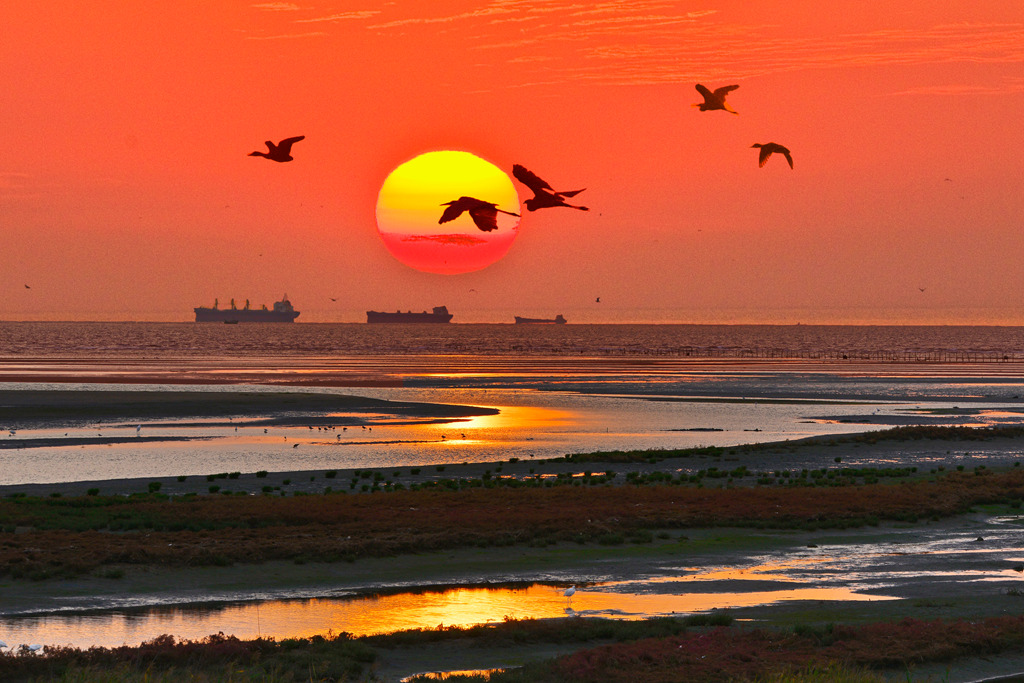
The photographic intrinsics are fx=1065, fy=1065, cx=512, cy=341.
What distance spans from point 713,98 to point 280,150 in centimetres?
801

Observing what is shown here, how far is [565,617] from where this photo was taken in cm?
1930

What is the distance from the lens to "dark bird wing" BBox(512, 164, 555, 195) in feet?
51.3

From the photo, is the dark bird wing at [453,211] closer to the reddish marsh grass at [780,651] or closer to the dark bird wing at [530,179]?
the dark bird wing at [530,179]

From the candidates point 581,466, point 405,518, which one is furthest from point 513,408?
point 405,518

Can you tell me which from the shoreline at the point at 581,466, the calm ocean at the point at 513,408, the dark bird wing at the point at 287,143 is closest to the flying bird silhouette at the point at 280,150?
the dark bird wing at the point at 287,143

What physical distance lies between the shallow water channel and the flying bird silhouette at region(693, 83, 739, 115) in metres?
9.20

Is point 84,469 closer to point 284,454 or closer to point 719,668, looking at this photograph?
point 284,454

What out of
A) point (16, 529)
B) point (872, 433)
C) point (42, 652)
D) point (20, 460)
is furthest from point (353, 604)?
point (872, 433)

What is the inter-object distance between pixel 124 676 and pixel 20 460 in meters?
32.1

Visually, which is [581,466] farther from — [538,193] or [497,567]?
[538,193]

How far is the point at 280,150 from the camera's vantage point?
20.0 metres

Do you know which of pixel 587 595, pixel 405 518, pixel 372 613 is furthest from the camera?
pixel 405 518

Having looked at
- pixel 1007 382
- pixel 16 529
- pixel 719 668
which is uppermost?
pixel 1007 382

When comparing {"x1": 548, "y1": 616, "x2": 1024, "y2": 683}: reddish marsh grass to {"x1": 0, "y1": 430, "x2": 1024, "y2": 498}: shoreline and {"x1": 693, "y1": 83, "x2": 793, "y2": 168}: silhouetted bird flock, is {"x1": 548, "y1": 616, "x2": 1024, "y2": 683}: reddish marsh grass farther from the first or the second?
{"x1": 0, "y1": 430, "x2": 1024, "y2": 498}: shoreline
